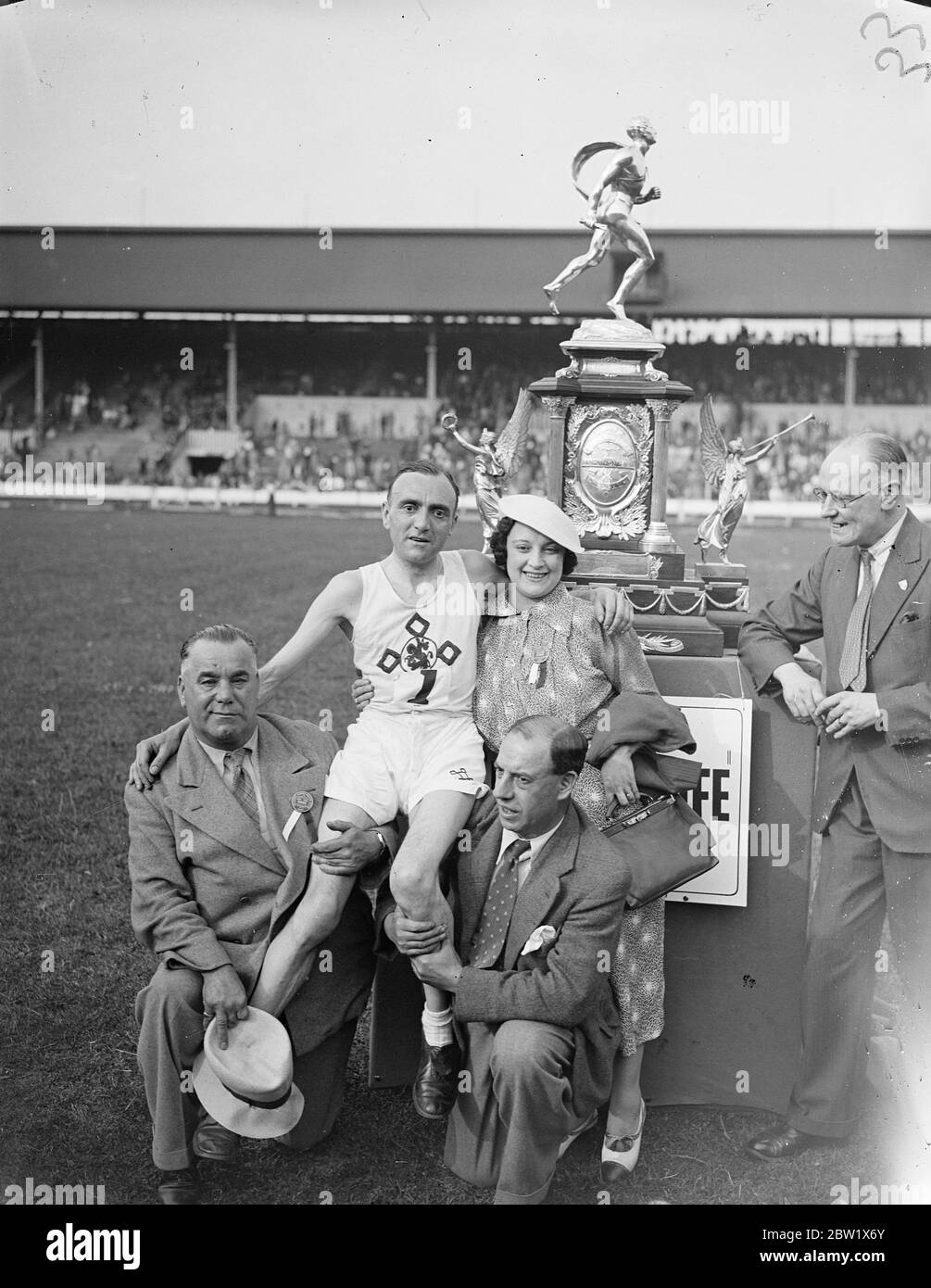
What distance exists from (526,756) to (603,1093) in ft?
3.07

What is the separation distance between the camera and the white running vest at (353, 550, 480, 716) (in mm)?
3652

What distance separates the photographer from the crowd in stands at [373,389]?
100ft

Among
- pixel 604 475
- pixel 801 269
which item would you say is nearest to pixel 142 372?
pixel 801 269

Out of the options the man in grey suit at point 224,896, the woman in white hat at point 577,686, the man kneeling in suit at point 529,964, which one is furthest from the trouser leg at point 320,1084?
the woman in white hat at point 577,686

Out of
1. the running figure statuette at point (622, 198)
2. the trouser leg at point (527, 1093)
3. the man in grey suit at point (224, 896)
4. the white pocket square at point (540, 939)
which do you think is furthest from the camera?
the running figure statuette at point (622, 198)

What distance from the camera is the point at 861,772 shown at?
145 inches

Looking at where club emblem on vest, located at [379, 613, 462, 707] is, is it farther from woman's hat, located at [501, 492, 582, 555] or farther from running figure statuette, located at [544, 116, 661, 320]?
running figure statuette, located at [544, 116, 661, 320]

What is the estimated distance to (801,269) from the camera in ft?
90.9

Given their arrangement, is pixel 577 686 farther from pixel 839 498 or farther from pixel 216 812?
pixel 216 812

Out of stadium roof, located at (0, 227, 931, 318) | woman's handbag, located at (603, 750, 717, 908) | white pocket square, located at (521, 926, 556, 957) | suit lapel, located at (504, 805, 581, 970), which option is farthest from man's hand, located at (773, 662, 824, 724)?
stadium roof, located at (0, 227, 931, 318)

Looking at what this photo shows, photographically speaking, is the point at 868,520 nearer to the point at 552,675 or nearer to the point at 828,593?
the point at 828,593

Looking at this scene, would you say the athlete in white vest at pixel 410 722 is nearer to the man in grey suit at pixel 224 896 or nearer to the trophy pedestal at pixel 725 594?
the man in grey suit at pixel 224 896

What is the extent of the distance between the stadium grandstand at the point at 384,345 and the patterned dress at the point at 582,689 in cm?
2319

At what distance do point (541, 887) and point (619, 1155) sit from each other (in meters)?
0.92
